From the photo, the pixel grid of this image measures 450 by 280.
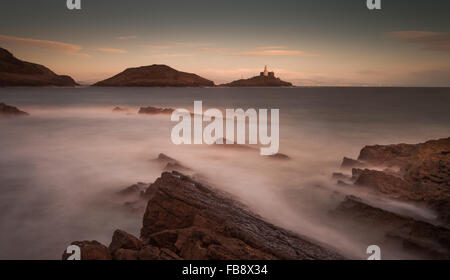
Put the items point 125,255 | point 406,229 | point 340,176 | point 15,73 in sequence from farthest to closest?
point 15,73, point 340,176, point 406,229, point 125,255

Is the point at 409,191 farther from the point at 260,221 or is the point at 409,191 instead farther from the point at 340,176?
the point at 260,221

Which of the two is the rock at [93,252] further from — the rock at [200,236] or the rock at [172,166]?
the rock at [172,166]

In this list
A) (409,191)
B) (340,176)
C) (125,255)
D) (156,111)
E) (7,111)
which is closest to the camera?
(125,255)

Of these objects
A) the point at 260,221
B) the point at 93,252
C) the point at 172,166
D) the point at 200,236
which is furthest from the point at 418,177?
the point at 93,252

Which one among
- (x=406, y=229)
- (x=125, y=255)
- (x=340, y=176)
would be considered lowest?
(x=406, y=229)

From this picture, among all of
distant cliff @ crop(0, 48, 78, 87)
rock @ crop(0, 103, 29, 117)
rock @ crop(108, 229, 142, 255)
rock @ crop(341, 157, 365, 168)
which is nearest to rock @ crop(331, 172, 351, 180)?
rock @ crop(341, 157, 365, 168)

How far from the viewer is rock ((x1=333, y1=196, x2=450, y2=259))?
17.5 feet

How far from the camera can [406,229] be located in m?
5.88

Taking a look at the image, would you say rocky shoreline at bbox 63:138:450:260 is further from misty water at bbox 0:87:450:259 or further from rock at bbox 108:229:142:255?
misty water at bbox 0:87:450:259

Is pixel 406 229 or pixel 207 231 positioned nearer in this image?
pixel 207 231

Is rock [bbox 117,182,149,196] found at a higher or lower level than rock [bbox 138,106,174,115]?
lower

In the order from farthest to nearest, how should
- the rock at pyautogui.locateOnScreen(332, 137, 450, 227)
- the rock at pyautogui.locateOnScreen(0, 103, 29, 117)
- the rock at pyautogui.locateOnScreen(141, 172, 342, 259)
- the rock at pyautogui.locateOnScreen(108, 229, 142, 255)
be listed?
1. the rock at pyautogui.locateOnScreen(0, 103, 29, 117)
2. the rock at pyautogui.locateOnScreen(332, 137, 450, 227)
3. the rock at pyautogui.locateOnScreen(108, 229, 142, 255)
4. the rock at pyautogui.locateOnScreen(141, 172, 342, 259)
